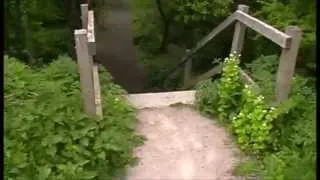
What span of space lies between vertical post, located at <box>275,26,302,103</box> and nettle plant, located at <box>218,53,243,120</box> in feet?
2.59

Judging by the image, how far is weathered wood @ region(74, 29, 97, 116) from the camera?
480 cm

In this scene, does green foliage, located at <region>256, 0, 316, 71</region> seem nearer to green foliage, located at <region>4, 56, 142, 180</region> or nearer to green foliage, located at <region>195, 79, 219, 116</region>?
green foliage, located at <region>195, 79, 219, 116</region>

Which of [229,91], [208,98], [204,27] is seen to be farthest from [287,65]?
[204,27]

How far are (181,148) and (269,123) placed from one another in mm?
888

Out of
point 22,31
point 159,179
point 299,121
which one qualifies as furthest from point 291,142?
point 22,31

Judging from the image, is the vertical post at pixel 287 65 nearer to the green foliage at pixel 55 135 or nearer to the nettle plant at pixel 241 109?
the nettle plant at pixel 241 109

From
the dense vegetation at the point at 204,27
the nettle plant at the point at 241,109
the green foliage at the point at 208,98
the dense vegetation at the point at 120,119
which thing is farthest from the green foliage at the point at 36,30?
the nettle plant at the point at 241,109

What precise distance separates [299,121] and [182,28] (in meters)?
6.92

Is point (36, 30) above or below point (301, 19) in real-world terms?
below

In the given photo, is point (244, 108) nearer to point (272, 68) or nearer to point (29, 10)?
point (272, 68)

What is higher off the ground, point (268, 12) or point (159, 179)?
point (268, 12)

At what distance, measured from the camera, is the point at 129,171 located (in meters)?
5.07

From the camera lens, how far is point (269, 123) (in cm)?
529

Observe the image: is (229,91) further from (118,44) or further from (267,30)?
(118,44)
